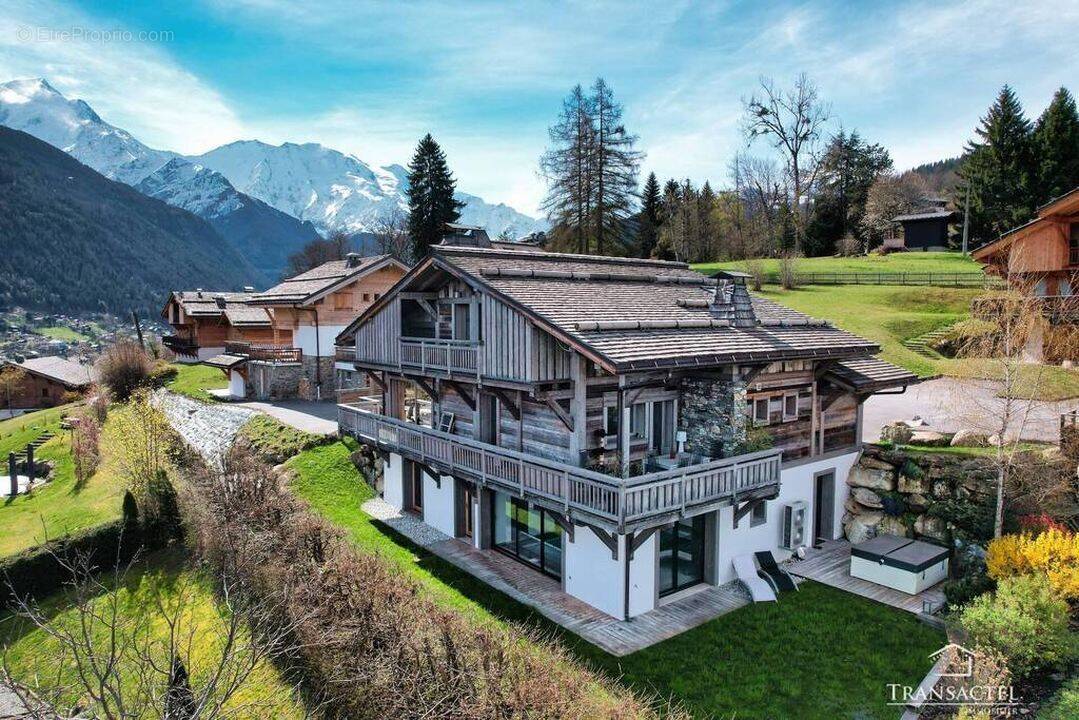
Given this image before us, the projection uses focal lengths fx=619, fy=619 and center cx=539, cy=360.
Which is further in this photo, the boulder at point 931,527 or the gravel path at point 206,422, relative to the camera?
the gravel path at point 206,422

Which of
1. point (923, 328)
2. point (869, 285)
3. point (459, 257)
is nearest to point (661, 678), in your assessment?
point (459, 257)

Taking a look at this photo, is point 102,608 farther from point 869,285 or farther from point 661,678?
point 869,285

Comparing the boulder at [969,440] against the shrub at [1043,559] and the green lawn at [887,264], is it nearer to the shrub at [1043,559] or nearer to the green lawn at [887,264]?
the shrub at [1043,559]

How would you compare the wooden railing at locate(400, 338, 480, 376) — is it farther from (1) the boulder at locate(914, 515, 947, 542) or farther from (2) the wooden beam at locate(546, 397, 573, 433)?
(1) the boulder at locate(914, 515, 947, 542)

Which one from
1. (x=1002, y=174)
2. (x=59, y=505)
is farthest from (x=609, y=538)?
(x=1002, y=174)

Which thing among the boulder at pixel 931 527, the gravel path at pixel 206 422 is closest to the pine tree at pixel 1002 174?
the boulder at pixel 931 527

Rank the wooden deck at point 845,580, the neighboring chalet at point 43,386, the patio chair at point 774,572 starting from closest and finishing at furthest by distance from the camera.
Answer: the wooden deck at point 845,580
the patio chair at point 774,572
the neighboring chalet at point 43,386

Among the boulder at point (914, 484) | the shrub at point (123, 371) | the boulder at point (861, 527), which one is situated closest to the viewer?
the boulder at point (914, 484)
